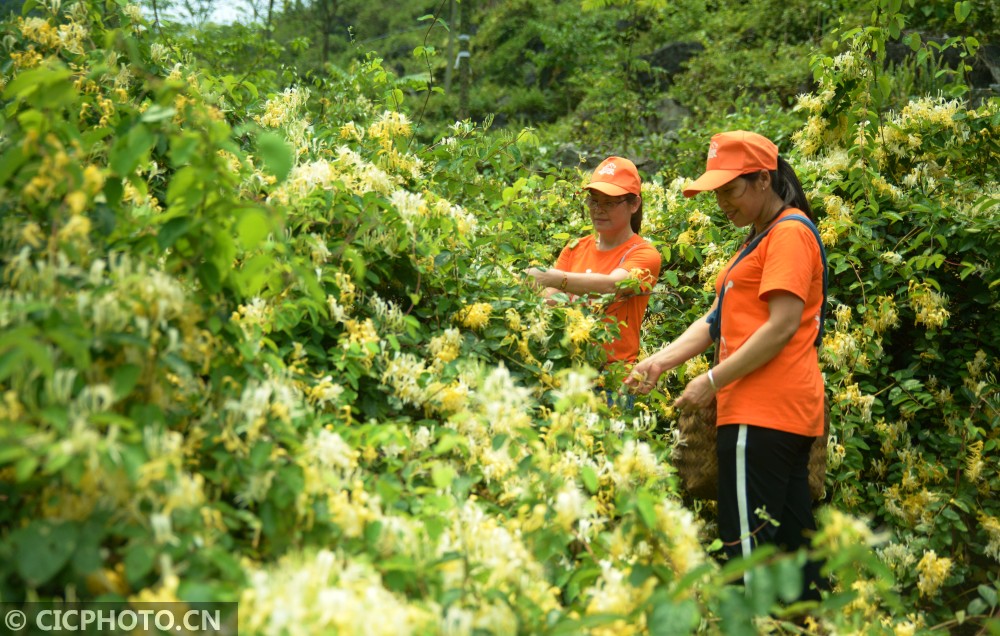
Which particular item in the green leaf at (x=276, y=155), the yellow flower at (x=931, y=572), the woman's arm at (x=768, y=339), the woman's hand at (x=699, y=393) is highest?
the green leaf at (x=276, y=155)

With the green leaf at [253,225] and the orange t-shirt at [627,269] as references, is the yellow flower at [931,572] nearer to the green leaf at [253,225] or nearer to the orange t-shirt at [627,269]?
the orange t-shirt at [627,269]

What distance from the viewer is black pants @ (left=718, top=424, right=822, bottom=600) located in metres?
2.43

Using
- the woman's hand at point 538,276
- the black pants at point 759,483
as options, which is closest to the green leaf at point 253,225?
the woman's hand at point 538,276

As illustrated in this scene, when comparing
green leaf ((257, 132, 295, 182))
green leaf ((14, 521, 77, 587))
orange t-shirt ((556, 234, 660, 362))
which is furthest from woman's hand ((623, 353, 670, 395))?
green leaf ((14, 521, 77, 587))

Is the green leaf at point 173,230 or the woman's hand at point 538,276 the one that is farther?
the woman's hand at point 538,276

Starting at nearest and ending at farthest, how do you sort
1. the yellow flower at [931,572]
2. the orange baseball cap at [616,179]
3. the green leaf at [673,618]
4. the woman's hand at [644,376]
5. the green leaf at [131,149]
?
1. the green leaf at [673,618]
2. the green leaf at [131,149]
3. the woman's hand at [644,376]
4. the yellow flower at [931,572]
5. the orange baseball cap at [616,179]

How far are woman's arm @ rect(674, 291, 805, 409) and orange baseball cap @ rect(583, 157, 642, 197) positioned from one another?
89 cm

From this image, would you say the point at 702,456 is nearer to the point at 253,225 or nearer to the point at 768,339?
the point at 768,339

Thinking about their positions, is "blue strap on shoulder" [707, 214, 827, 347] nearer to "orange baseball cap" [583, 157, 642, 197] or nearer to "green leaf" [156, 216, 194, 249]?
"orange baseball cap" [583, 157, 642, 197]

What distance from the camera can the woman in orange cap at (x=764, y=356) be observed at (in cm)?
238

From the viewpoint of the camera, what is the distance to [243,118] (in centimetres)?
304

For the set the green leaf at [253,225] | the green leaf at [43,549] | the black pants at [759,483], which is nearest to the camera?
the green leaf at [43,549]

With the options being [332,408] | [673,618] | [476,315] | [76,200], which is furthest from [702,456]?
[76,200]

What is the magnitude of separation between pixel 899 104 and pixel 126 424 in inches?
250
